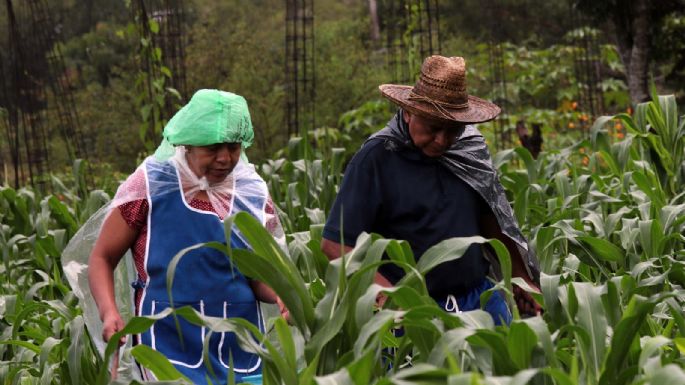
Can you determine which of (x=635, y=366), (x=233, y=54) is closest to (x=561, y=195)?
(x=635, y=366)

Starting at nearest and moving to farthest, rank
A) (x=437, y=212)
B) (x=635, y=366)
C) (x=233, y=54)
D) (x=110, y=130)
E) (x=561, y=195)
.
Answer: (x=635, y=366), (x=437, y=212), (x=561, y=195), (x=233, y=54), (x=110, y=130)

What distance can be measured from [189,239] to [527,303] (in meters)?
0.96

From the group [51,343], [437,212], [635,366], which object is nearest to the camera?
[635,366]

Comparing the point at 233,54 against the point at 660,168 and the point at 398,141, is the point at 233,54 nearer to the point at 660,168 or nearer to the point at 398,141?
the point at 660,168

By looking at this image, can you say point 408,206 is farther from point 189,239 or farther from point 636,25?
point 636,25

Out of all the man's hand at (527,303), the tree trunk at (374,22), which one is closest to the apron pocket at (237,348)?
the man's hand at (527,303)

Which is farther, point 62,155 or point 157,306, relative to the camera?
point 62,155

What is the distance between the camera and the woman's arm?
314cm

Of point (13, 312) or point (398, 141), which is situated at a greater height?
point (398, 141)

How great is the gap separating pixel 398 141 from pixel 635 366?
3.38 feet

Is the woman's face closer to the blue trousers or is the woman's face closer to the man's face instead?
the man's face

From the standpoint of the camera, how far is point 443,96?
3.33m

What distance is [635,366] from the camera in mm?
2568

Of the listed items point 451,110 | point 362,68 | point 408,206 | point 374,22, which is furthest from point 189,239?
point 374,22
